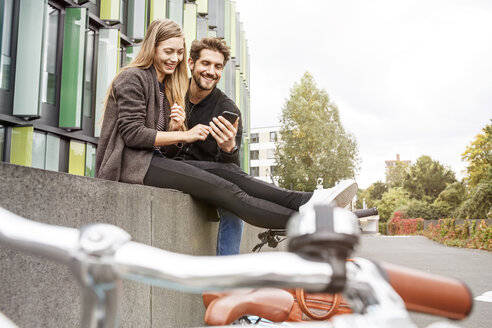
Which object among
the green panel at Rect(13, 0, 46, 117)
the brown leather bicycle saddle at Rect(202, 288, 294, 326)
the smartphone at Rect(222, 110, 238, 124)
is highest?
the green panel at Rect(13, 0, 46, 117)

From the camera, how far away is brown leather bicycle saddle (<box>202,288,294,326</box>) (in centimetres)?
95

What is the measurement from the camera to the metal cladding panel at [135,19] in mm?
18766

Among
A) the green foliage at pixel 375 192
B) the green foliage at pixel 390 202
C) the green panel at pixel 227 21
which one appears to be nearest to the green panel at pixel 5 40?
the green panel at pixel 227 21

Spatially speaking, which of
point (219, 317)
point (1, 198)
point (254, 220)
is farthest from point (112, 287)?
point (254, 220)

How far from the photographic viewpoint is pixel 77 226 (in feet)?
6.98

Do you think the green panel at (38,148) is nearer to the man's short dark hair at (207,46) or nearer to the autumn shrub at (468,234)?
the man's short dark hair at (207,46)

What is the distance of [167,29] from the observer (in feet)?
11.3

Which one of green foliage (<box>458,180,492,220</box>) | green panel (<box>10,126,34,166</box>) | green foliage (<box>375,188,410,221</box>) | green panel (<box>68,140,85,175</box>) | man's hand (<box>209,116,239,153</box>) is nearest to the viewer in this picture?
man's hand (<box>209,116,239,153</box>)

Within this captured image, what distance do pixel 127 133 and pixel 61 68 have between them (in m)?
13.0

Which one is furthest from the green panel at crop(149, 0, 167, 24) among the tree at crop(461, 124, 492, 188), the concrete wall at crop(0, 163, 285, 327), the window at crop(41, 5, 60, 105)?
the tree at crop(461, 124, 492, 188)

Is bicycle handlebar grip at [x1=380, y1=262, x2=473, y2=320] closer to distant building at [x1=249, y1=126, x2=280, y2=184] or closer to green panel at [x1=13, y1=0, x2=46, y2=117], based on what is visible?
green panel at [x1=13, y1=0, x2=46, y2=117]

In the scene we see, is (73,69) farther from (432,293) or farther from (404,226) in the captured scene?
(404,226)

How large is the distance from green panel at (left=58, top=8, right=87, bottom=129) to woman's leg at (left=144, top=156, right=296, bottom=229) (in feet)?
40.6

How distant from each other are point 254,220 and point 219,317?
229cm
